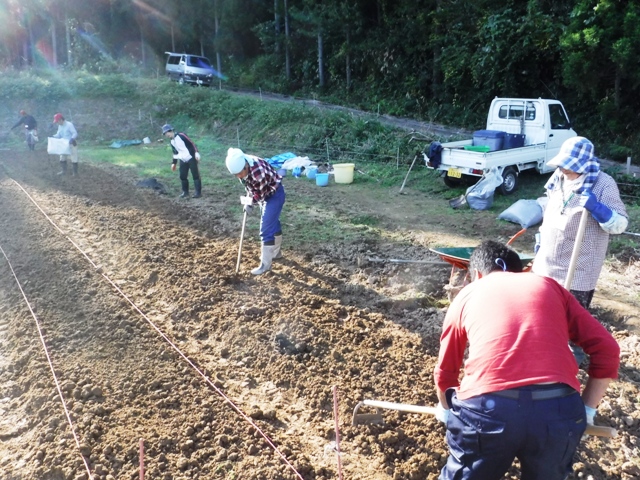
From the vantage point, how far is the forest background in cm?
1516

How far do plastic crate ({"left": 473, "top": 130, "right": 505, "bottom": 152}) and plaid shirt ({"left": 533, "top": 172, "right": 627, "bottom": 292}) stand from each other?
7860 mm

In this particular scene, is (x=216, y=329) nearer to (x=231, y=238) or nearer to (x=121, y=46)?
(x=231, y=238)

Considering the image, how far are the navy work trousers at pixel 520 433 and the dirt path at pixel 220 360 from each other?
1.26 m

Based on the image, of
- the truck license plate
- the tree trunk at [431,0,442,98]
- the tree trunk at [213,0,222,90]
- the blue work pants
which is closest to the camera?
the blue work pants

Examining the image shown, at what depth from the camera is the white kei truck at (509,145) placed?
10.3m

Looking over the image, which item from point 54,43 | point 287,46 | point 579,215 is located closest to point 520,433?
point 579,215

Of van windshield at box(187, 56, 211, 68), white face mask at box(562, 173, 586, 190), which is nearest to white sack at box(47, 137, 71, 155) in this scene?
white face mask at box(562, 173, 586, 190)

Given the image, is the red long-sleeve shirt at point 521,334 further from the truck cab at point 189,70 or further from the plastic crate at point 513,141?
the truck cab at point 189,70

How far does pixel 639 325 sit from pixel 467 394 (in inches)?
147

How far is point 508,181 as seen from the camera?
10547 mm

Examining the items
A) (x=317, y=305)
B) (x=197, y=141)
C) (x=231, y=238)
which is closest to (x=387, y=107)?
(x=197, y=141)

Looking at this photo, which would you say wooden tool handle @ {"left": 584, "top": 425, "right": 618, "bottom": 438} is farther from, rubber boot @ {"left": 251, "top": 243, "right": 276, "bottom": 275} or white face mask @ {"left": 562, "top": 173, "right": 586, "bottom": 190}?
rubber boot @ {"left": 251, "top": 243, "right": 276, "bottom": 275}

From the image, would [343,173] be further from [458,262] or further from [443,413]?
[443,413]

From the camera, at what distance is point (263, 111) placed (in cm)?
1994
